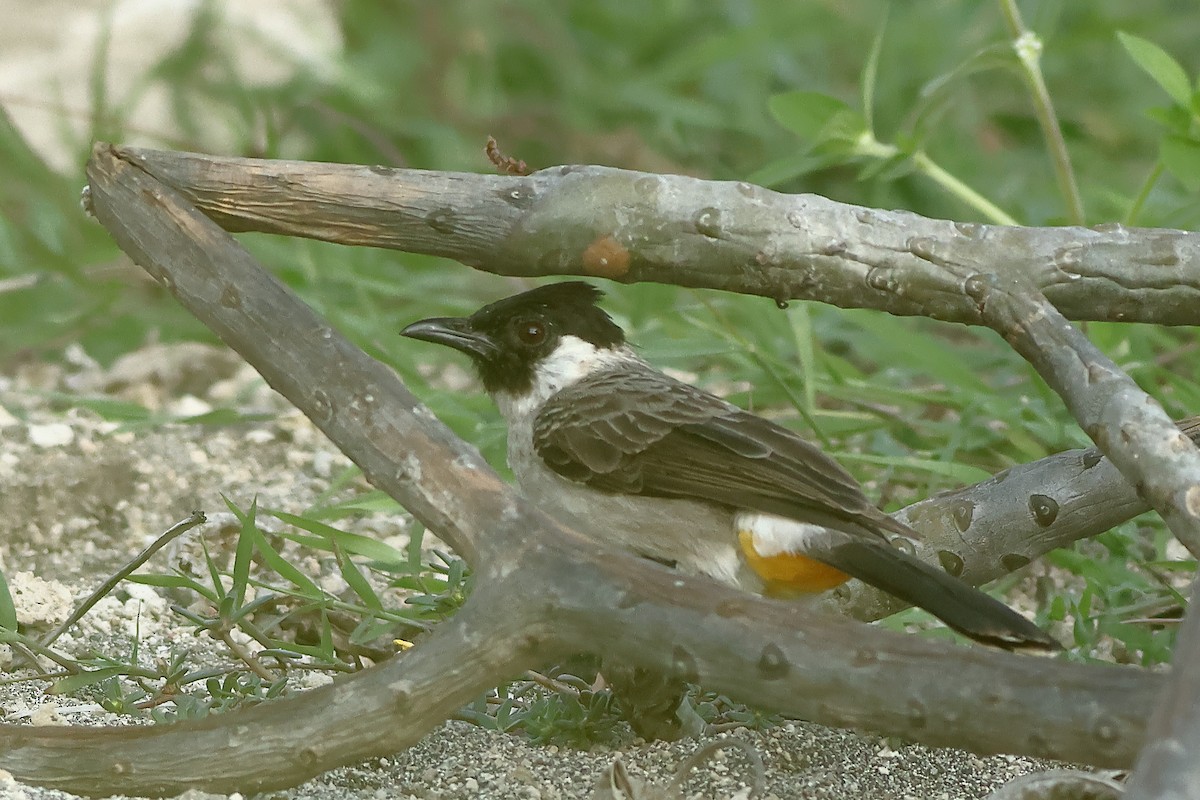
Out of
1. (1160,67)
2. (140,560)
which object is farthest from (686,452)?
(1160,67)

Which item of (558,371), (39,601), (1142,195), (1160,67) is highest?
(1160,67)

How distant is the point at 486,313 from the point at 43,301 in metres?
3.06

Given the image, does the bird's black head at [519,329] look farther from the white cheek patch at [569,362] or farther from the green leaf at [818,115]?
the green leaf at [818,115]

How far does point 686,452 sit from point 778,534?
265 millimetres

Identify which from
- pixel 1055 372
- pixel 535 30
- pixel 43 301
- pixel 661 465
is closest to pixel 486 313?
pixel 661 465

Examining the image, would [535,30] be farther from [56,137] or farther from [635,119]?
[56,137]

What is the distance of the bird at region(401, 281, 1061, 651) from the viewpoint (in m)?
2.80

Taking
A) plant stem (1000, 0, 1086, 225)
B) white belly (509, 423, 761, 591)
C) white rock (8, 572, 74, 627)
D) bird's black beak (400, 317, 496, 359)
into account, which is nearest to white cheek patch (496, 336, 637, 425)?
bird's black beak (400, 317, 496, 359)

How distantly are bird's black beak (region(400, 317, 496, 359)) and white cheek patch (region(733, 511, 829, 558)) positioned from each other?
0.90 m

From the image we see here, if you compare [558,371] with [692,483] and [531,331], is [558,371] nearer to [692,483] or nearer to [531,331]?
[531,331]

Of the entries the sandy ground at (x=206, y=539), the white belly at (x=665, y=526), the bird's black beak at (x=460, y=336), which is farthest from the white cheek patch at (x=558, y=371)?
the sandy ground at (x=206, y=539)

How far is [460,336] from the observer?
146 inches

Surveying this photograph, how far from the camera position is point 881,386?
15.4 ft

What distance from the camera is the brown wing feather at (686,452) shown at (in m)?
2.95
